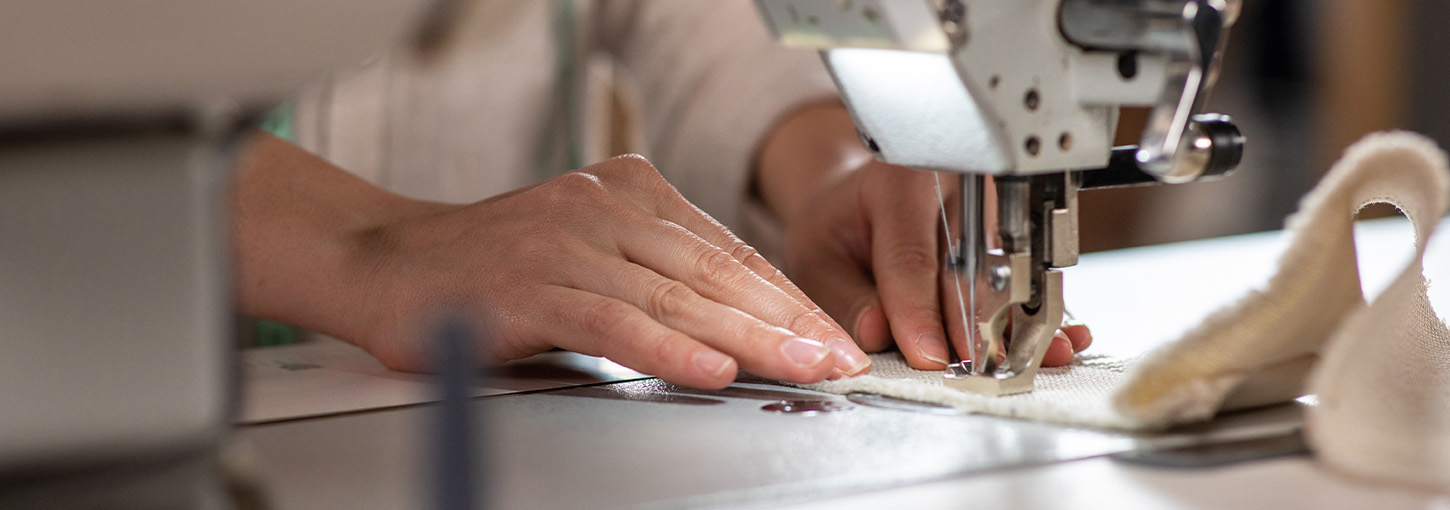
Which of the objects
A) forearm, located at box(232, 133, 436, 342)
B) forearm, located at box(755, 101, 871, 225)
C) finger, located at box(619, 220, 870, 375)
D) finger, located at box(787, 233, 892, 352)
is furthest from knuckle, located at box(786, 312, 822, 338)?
forearm, located at box(755, 101, 871, 225)

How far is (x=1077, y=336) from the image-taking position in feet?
2.41

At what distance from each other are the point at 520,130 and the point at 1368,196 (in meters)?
0.97

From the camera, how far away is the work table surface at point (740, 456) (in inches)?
18.2

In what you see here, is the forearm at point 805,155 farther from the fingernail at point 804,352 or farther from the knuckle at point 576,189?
the fingernail at point 804,352

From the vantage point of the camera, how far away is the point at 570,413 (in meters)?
0.62

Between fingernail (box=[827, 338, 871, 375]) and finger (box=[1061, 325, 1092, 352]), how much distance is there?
133 millimetres

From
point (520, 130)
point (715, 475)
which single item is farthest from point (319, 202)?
point (520, 130)

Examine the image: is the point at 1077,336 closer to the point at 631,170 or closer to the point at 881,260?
the point at 881,260

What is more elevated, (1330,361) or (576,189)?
(576,189)

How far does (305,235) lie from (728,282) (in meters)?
0.29

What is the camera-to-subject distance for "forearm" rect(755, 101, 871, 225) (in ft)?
3.69

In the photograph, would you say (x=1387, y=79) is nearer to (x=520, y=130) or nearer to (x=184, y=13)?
(x=520, y=130)

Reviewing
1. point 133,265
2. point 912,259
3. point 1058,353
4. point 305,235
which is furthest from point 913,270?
point 133,265

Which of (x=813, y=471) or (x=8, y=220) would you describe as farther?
(x=813, y=471)
